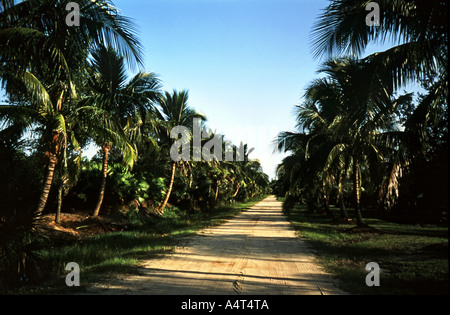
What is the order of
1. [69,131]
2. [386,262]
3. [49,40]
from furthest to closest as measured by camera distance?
[69,131] → [386,262] → [49,40]

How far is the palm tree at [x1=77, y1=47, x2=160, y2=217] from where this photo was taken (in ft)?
29.8

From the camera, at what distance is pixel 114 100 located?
33.3ft

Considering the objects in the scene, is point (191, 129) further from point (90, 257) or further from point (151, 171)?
point (90, 257)

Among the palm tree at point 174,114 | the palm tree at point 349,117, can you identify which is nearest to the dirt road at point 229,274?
the palm tree at point 349,117

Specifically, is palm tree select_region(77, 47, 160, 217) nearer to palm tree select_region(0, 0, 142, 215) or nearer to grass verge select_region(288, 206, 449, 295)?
palm tree select_region(0, 0, 142, 215)

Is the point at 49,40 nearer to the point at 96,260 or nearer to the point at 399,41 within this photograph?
the point at 96,260

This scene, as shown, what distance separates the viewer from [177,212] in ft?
66.4

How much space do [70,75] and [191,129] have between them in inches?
474

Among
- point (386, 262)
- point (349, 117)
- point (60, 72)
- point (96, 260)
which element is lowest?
point (386, 262)

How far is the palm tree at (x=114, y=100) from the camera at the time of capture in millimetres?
9086

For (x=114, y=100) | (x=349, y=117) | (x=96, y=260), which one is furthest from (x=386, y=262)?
(x=114, y=100)

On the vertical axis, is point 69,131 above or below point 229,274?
above

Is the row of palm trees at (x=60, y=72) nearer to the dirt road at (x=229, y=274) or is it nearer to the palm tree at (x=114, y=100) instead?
the palm tree at (x=114, y=100)
